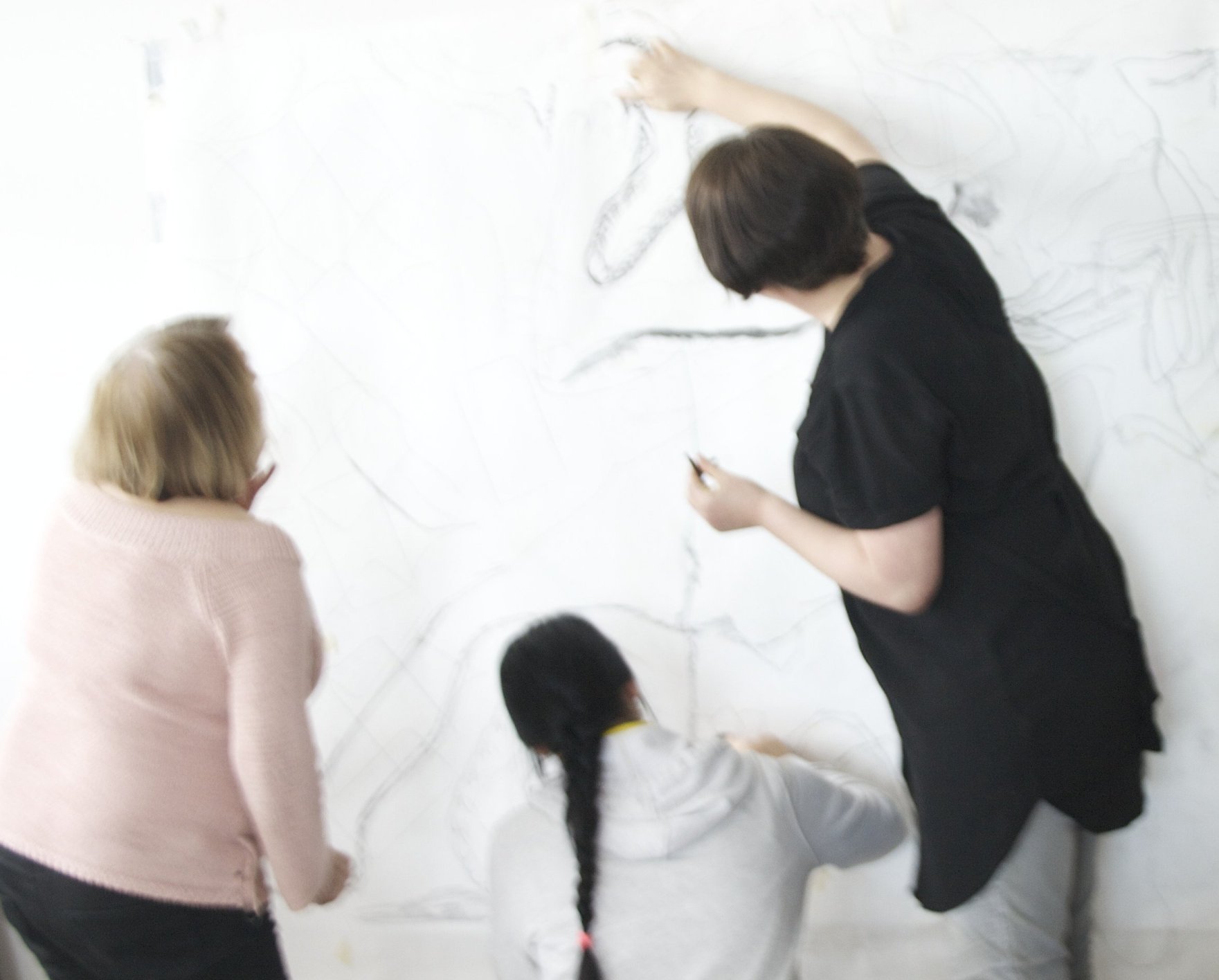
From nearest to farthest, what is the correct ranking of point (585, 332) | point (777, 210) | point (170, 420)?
1. point (777, 210)
2. point (170, 420)
3. point (585, 332)

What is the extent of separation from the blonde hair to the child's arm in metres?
0.58

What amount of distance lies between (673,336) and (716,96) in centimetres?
28

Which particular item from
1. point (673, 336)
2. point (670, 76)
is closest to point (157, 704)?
point (673, 336)

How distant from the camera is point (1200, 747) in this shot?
50.0 inches

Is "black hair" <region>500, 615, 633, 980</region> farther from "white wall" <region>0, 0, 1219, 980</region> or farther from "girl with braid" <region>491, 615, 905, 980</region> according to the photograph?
"white wall" <region>0, 0, 1219, 980</region>

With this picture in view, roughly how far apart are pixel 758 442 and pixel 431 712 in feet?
1.83

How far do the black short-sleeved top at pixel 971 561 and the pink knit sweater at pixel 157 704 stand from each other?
54 centimetres

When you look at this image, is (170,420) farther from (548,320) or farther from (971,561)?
(971,561)

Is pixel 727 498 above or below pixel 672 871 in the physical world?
above

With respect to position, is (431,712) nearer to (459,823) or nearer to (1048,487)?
(459,823)

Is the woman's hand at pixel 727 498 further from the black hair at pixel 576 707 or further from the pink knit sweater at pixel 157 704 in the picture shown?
the pink knit sweater at pixel 157 704

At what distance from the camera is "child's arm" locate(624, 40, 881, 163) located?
118 centimetres

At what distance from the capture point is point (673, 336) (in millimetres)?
1283

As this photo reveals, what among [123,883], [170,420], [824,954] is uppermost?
[170,420]
